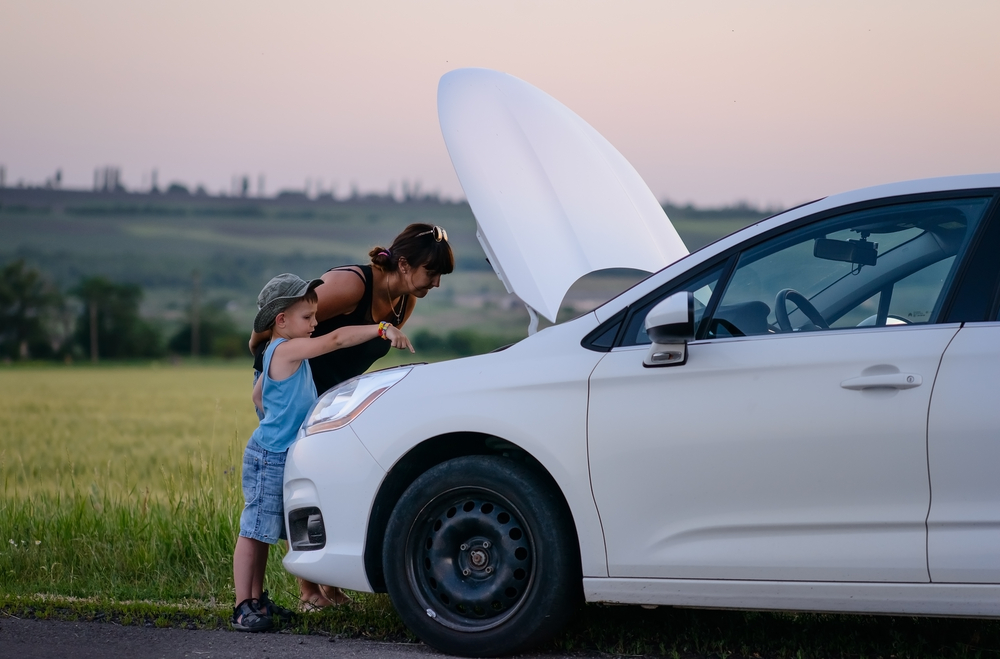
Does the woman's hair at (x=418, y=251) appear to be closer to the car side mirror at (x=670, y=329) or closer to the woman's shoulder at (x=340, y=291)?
the woman's shoulder at (x=340, y=291)

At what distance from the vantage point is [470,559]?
3.82m

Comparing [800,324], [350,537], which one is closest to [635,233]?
[800,324]

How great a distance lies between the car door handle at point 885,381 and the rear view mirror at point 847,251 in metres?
0.59

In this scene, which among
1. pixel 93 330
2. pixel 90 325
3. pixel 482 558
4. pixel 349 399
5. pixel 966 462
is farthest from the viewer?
pixel 90 325

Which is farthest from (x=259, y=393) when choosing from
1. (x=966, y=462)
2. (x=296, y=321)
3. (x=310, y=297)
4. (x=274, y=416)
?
(x=966, y=462)

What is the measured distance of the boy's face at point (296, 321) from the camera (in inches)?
175

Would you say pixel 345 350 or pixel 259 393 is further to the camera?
pixel 345 350

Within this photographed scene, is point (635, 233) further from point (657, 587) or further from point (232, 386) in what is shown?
point (232, 386)

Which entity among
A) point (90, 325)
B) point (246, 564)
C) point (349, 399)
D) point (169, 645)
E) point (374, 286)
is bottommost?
point (90, 325)

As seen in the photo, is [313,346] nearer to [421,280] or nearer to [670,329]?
[421,280]

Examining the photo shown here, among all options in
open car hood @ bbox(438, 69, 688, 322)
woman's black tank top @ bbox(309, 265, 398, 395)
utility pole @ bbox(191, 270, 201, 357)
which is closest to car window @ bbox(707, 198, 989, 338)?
open car hood @ bbox(438, 69, 688, 322)

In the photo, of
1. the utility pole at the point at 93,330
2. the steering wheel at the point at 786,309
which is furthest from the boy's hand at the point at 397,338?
the utility pole at the point at 93,330

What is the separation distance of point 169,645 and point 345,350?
1.69 meters

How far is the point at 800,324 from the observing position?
3.58m
